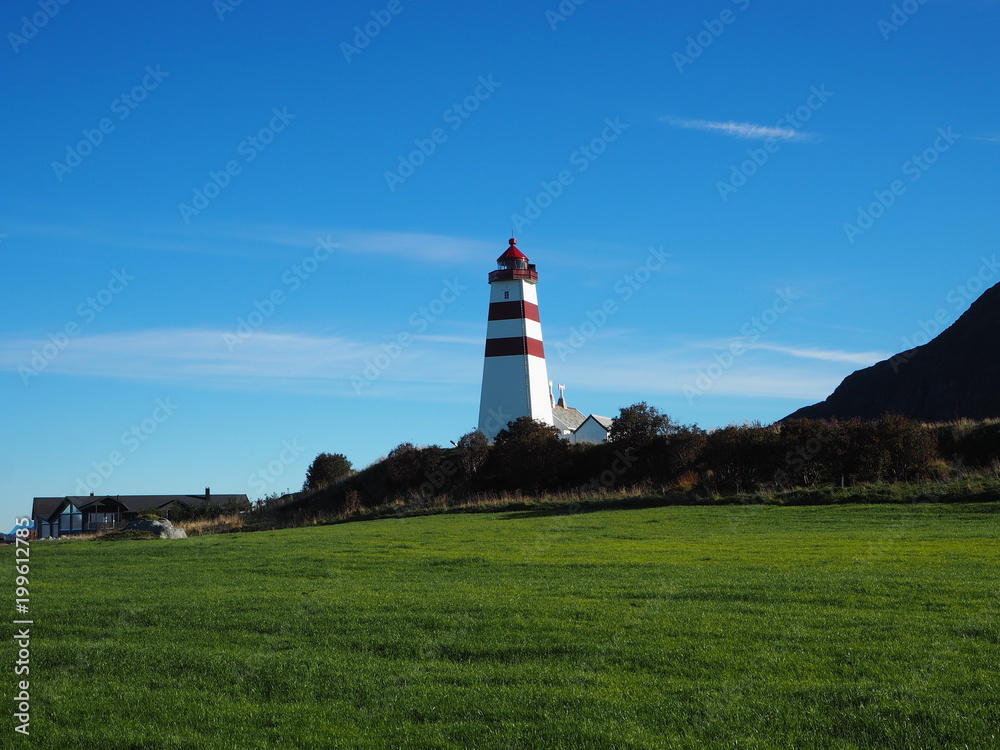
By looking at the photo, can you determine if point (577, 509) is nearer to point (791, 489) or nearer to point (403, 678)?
point (791, 489)

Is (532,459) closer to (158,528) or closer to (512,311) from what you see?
(512,311)

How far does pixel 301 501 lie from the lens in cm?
6481

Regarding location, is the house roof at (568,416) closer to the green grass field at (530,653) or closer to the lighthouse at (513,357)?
the lighthouse at (513,357)

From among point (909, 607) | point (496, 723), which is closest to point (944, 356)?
point (909, 607)

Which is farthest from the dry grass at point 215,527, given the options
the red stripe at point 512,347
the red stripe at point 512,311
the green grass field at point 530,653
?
the green grass field at point 530,653

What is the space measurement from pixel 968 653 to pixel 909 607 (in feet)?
9.71

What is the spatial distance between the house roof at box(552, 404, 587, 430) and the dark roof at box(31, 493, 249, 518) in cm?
4460

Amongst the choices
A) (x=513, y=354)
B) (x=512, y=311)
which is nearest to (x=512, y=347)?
(x=513, y=354)

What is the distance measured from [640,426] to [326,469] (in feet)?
108

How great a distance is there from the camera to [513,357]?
204 feet

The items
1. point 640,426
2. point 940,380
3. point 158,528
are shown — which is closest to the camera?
point 158,528

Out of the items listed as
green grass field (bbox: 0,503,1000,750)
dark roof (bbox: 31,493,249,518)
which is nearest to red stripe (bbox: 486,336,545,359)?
green grass field (bbox: 0,503,1000,750)

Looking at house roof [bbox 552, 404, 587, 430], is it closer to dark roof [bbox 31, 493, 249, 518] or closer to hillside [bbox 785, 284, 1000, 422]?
hillside [bbox 785, 284, 1000, 422]

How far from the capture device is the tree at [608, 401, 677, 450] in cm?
5131
